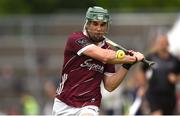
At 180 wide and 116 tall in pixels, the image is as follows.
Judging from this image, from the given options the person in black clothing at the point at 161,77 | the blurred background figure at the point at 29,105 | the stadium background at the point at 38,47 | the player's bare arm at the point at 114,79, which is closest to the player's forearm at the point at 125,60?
the player's bare arm at the point at 114,79

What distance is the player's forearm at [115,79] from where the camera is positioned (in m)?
11.3

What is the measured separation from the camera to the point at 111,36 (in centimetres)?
3023

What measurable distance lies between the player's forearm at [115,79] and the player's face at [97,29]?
1.54 ft

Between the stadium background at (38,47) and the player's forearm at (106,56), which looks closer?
the player's forearm at (106,56)

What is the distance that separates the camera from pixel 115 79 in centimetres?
1148

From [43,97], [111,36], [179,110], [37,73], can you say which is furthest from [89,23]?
[111,36]

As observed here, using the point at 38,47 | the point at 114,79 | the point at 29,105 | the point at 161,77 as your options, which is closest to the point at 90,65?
the point at 114,79

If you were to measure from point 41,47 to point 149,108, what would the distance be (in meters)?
15.0

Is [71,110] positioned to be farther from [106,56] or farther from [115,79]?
[106,56]

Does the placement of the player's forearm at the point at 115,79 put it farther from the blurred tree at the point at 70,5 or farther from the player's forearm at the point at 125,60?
the blurred tree at the point at 70,5

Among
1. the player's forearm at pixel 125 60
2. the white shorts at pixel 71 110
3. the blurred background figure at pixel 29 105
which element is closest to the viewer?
the player's forearm at pixel 125 60

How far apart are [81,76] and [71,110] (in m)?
0.42

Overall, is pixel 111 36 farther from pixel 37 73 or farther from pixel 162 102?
pixel 162 102

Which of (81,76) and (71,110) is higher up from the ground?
(81,76)
